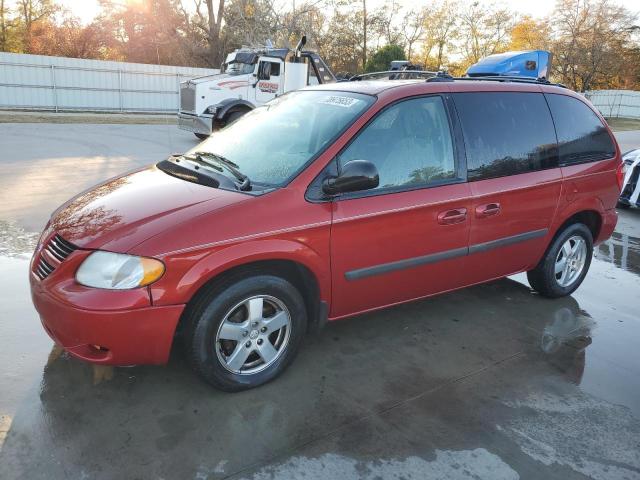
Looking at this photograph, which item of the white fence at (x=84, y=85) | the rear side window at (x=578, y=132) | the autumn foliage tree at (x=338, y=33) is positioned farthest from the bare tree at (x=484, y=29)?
the rear side window at (x=578, y=132)

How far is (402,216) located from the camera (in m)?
3.33

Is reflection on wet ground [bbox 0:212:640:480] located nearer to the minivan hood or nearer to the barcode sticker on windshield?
the minivan hood

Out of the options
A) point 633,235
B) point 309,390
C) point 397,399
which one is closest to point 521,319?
point 397,399

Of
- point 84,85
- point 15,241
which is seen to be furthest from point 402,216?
point 84,85

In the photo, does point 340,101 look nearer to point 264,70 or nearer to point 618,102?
point 264,70

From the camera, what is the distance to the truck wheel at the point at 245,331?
2.77m

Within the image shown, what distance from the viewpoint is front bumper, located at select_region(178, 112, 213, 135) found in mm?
14031

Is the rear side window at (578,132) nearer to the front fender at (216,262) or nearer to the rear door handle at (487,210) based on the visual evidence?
the rear door handle at (487,210)

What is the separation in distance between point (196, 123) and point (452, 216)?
12.0m

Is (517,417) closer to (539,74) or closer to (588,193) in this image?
(588,193)

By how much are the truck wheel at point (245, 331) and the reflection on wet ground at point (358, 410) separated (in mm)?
133

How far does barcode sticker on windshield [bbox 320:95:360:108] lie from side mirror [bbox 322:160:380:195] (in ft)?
2.01

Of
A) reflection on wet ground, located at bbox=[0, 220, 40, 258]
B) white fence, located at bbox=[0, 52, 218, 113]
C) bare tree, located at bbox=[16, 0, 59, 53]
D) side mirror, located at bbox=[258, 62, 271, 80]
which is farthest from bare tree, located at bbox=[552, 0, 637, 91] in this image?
reflection on wet ground, located at bbox=[0, 220, 40, 258]

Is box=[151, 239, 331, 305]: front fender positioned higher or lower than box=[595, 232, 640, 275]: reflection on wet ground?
higher
